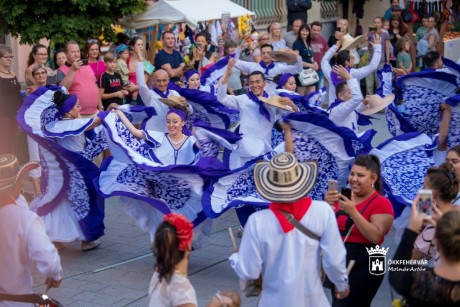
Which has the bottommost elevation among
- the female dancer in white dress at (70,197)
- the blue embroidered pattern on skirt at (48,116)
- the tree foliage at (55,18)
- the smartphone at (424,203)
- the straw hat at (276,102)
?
the female dancer in white dress at (70,197)

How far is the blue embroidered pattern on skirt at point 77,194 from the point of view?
332 inches

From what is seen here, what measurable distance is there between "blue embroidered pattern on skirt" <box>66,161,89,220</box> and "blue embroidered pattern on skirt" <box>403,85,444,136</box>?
10.7ft

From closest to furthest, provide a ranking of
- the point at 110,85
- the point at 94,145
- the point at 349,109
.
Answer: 1. the point at 94,145
2. the point at 349,109
3. the point at 110,85

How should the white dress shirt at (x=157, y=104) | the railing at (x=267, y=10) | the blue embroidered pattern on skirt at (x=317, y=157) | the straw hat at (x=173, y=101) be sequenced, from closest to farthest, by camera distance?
the blue embroidered pattern on skirt at (x=317, y=157) < the straw hat at (x=173, y=101) < the white dress shirt at (x=157, y=104) < the railing at (x=267, y=10)

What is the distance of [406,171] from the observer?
766 cm

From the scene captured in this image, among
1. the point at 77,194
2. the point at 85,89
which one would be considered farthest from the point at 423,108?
the point at 85,89

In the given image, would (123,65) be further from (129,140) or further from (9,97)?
(129,140)

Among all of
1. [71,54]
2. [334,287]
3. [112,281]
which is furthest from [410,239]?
[71,54]

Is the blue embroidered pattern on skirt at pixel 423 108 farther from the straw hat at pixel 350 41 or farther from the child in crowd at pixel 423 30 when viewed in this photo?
the child in crowd at pixel 423 30

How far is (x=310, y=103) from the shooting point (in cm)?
1012

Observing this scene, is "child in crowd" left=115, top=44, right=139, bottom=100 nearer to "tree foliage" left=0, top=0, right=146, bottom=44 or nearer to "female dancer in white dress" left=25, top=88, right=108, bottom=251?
"tree foliage" left=0, top=0, right=146, bottom=44

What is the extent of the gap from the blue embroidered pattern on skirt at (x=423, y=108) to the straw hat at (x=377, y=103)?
11.5 inches

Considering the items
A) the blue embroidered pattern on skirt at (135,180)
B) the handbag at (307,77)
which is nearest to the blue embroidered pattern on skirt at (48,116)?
the blue embroidered pattern on skirt at (135,180)

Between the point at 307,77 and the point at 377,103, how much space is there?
5274mm
